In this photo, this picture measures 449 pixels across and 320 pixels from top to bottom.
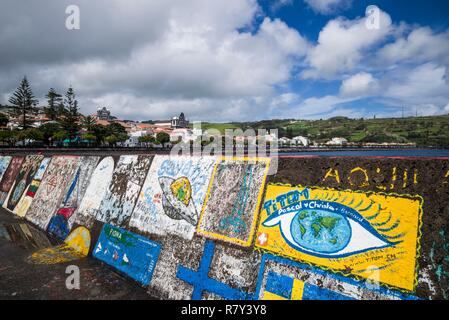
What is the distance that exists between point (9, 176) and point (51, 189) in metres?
5.13

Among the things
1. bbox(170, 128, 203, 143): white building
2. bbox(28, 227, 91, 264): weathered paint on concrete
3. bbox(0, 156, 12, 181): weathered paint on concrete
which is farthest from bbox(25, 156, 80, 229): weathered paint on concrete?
bbox(170, 128, 203, 143): white building

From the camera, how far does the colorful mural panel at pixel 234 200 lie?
4125 millimetres

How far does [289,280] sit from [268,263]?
1.18 ft

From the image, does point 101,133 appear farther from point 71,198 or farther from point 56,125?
point 71,198

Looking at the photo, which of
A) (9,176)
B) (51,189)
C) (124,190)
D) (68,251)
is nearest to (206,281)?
(124,190)

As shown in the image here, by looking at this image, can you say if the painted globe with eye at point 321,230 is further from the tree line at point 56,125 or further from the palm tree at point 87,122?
the palm tree at point 87,122

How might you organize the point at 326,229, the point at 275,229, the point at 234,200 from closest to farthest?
the point at 326,229 < the point at 275,229 < the point at 234,200

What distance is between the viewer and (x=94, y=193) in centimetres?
711

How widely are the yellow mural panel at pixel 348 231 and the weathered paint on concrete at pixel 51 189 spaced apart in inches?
288

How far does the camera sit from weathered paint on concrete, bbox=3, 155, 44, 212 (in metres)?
10.6

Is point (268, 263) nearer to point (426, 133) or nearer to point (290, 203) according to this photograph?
point (290, 203)

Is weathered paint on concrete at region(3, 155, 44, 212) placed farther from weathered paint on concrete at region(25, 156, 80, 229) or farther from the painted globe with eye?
the painted globe with eye

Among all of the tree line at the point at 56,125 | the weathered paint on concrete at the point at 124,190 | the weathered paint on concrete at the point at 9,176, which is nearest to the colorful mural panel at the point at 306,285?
the weathered paint on concrete at the point at 124,190
